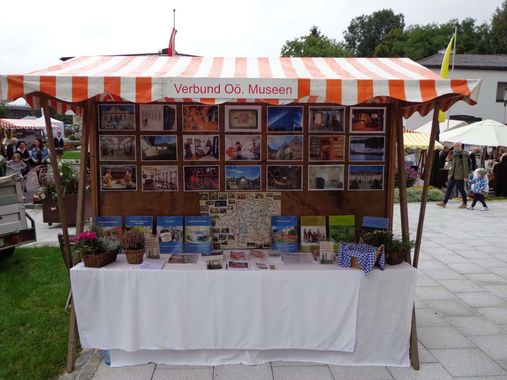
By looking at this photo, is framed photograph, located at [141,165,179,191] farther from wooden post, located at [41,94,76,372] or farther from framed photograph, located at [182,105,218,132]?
wooden post, located at [41,94,76,372]

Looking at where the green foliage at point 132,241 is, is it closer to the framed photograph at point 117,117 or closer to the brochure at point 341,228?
the framed photograph at point 117,117

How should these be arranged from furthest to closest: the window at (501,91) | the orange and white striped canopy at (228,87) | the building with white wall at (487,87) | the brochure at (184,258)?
1. the window at (501,91)
2. the building with white wall at (487,87)
3. the brochure at (184,258)
4. the orange and white striped canopy at (228,87)

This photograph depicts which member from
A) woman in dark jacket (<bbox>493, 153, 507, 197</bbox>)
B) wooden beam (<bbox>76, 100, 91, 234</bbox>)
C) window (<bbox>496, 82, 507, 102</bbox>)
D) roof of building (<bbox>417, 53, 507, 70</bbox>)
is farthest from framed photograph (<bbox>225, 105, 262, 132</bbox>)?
window (<bbox>496, 82, 507, 102</bbox>)

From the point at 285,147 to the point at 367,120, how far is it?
0.80 metres

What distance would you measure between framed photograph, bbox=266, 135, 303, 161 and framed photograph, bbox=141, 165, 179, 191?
0.92 metres

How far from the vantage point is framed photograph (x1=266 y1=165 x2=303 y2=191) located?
4004 mm

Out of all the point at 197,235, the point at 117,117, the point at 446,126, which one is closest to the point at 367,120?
the point at 197,235

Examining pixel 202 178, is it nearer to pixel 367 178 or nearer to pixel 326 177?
pixel 326 177

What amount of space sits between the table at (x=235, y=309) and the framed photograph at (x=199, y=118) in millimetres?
1297

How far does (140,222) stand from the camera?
3.94m

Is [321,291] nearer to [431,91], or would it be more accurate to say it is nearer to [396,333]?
[396,333]

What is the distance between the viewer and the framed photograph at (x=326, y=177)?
13.2 feet

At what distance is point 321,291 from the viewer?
339 centimetres

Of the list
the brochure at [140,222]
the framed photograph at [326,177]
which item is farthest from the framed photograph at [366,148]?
the brochure at [140,222]
